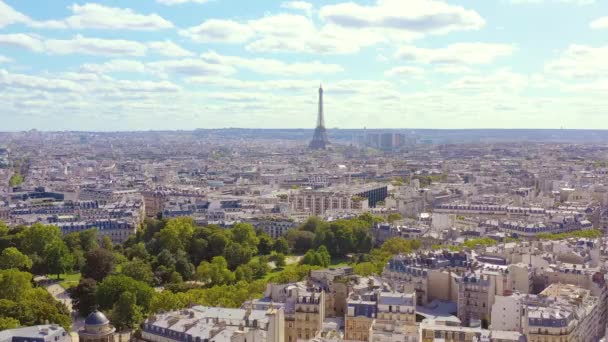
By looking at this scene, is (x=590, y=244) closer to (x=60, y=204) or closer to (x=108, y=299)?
(x=108, y=299)

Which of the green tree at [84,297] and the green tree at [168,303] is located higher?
the green tree at [168,303]

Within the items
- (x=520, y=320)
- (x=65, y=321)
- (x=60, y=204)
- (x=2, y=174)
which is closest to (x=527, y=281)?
(x=520, y=320)

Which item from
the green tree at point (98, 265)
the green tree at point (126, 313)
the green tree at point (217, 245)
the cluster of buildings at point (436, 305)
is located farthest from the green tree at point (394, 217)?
the green tree at point (126, 313)

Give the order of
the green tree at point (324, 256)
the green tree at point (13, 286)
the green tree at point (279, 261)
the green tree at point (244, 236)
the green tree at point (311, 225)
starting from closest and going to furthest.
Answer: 1. the green tree at point (13, 286)
2. the green tree at point (324, 256)
3. the green tree at point (279, 261)
4. the green tree at point (244, 236)
5. the green tree at point (311, 225)

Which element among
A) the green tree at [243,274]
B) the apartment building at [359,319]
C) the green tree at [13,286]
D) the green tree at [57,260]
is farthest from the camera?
the green tree at [57,260]

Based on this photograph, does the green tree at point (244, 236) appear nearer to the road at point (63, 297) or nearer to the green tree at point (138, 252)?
the green tree at point (138, 252)

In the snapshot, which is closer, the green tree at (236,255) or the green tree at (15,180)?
the green tree at (236,255)
